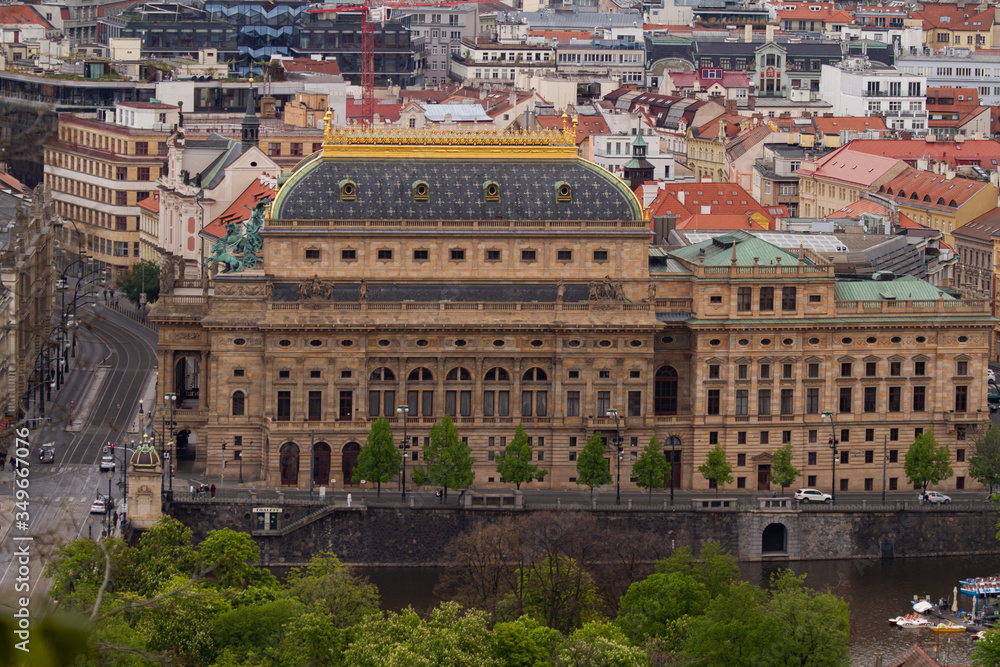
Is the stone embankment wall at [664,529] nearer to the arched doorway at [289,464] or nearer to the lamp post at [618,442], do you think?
the lamp post at [618,442]

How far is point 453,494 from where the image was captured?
170625 mm

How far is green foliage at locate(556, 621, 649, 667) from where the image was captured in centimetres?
11881

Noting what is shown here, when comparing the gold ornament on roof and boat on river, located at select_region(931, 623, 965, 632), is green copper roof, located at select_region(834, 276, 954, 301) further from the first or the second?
boat on river, located at select_region(931, 623, 965, 632)

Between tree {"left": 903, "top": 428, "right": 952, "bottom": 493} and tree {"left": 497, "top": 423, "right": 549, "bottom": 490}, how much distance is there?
86.0 ft

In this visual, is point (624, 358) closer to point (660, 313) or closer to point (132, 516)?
point (660, 313)

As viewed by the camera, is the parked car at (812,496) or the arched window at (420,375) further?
the arched window at (420,375)

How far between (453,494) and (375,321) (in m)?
13.2

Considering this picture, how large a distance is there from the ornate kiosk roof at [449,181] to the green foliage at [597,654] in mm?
55993

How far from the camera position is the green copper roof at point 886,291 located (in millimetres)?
176875

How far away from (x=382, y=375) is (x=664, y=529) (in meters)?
23.0

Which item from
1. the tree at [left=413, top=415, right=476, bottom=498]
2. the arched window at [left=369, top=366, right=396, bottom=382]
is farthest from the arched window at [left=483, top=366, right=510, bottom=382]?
the arched window at [left=369, top=366, right=396, bottom=382]

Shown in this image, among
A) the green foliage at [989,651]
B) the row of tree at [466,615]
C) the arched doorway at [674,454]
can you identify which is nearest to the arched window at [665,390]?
the arched doorway at [674,454]

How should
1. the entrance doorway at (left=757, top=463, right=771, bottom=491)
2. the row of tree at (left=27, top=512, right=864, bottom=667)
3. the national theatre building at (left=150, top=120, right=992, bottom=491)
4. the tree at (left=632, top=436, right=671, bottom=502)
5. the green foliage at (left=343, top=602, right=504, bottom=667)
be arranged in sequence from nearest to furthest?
the green foliage at (left=343, top=602, right=504, bottom=667) → the row of tree at (left=27, top=512, right=864, bottom=667) → the tree at (left=632, top=436, right=671, bottom=502) → the national theatre building at (left=150, top=120, right=992, bottom=491) → the entrance doorway at (left=757, top=463, right=771, bottom=491)

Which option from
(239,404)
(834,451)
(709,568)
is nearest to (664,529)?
(834,451)
